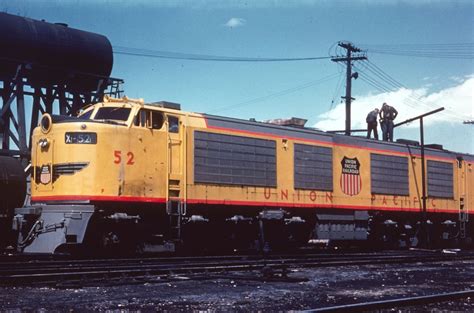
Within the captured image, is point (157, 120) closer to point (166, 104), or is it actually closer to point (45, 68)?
point (166, 104)

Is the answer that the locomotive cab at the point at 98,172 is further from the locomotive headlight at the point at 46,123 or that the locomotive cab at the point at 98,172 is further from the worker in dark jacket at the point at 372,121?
the worker in dark jacket at the point at 372,121

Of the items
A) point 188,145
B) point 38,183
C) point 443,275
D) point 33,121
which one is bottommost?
point 443,275

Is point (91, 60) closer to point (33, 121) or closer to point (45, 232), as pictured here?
point (33, 121)

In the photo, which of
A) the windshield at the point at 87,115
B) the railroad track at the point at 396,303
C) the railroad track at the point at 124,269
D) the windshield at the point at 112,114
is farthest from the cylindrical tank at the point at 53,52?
the railroad track at the point at 396,303

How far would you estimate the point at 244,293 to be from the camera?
923cm

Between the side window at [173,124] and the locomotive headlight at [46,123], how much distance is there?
2990 millimetres

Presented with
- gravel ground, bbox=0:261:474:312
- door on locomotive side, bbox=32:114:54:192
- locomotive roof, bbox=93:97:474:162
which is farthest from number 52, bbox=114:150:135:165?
gravel ground, bbox=0:261:474:312

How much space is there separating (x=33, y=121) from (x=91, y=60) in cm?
461

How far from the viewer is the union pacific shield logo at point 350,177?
20.6 metres

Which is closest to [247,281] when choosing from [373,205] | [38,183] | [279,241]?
[38,183]

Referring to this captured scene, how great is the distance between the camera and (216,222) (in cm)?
1712

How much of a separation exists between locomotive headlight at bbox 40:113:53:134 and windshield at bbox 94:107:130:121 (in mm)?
1116

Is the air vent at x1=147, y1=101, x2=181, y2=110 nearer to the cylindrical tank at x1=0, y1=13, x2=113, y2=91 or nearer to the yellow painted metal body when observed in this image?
the yellow painted metal body

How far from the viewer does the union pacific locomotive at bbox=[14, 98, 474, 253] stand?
1455cm
